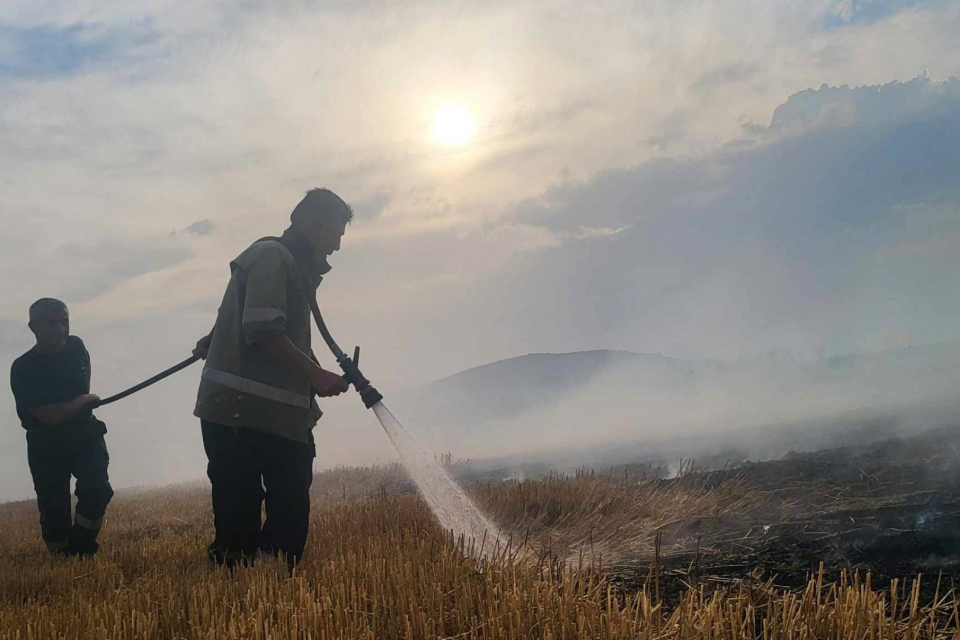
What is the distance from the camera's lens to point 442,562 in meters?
4.09

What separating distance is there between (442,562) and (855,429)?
12383 mm

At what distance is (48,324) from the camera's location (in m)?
6.77

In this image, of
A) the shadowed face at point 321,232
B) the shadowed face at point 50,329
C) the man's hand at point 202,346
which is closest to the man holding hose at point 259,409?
the shadowed face at point 321,232

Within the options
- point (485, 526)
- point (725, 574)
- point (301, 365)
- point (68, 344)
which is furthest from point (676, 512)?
point (68, 344)

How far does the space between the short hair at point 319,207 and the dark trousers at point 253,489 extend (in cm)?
141

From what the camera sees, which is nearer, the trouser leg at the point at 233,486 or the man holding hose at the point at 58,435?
the trouser leg at the point at 233,486

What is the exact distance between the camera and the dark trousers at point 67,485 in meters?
6.65

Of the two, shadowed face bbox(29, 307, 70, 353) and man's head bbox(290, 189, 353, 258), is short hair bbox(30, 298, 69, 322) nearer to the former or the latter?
shadowed face bbox(29, 307, 70, 353)

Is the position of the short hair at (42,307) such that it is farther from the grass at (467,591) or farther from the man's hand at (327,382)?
the man's hand at (327,382)

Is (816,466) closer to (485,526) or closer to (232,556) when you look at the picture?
(485,526)

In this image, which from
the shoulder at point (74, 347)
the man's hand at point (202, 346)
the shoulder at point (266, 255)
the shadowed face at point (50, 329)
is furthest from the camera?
the shoulder at point (74, 347)

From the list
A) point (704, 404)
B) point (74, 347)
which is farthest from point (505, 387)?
point (74, 347)

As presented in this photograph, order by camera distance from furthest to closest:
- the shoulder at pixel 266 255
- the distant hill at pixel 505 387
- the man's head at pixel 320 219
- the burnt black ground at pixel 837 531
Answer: the distant hill at pixel 505 387 → the man's head at pixel 320 219 → the shoulder at pixel 266 255 → the burnt black ground at pixel 837 531

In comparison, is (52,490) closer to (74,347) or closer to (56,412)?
(56,412)
